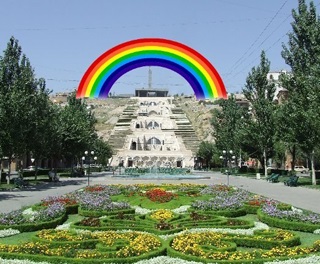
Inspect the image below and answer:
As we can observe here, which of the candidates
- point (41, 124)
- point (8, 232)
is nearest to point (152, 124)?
point (41, 124)

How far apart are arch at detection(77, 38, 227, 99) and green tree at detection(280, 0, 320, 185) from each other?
867 cm

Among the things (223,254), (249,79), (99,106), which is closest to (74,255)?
(223,254)

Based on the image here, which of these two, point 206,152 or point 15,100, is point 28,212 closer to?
→ point 15,100

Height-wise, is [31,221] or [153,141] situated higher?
[153,141]

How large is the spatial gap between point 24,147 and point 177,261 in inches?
1053

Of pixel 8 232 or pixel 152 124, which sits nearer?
pixel 8 232

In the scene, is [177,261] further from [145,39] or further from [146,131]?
[146,131]

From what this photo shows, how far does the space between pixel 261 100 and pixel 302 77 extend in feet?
39.9

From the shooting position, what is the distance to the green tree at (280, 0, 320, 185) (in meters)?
31.8

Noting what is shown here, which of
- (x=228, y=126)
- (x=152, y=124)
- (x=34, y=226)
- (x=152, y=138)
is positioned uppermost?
(x=152, y=124)

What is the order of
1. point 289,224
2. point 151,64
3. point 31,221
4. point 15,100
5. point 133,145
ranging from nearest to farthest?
point 289,224 < point 31,221 < point 15,100 < point 151,64 < point 133,145

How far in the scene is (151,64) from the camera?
137ft

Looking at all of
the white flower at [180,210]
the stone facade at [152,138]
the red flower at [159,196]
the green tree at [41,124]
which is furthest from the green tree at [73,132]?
the white flower at [180,210]

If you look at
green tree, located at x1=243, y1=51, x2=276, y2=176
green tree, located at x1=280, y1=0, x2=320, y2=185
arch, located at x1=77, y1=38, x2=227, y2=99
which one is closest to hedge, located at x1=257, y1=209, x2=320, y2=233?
green tree, located at x1=280, y1=0, x2=320, y2=185
